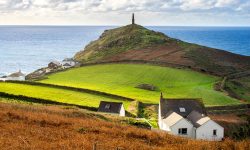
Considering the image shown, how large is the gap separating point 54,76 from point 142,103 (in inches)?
1538

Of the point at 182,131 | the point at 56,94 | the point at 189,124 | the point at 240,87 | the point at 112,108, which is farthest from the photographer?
the point at 240,87

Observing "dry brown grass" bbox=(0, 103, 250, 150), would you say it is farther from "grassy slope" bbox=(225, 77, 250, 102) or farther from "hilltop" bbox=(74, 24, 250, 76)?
"hilltop" bbox=(74, 24, 250, 76)

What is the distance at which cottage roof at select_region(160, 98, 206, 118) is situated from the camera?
55.1 m

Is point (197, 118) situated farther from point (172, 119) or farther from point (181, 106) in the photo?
point (181, 106)

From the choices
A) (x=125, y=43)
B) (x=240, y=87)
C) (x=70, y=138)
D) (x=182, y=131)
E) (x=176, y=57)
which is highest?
(x=125, y=43)

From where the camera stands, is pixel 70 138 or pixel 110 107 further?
pixel 110 107

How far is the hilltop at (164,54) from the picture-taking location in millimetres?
108688

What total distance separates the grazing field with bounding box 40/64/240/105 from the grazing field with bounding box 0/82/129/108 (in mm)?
7171

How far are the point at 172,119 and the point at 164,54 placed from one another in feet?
236

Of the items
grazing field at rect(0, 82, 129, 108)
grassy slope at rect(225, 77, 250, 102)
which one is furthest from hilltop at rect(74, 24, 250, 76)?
grazing field at rect(0, 82, 129, 108)

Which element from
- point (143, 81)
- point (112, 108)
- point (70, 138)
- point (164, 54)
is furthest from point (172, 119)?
point (164, 54)

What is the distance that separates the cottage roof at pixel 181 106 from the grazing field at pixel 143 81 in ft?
40.0

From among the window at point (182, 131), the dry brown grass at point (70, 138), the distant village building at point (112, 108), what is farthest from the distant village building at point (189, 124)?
the dry brown grass at point (70, 138)

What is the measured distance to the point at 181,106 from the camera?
56.7m
